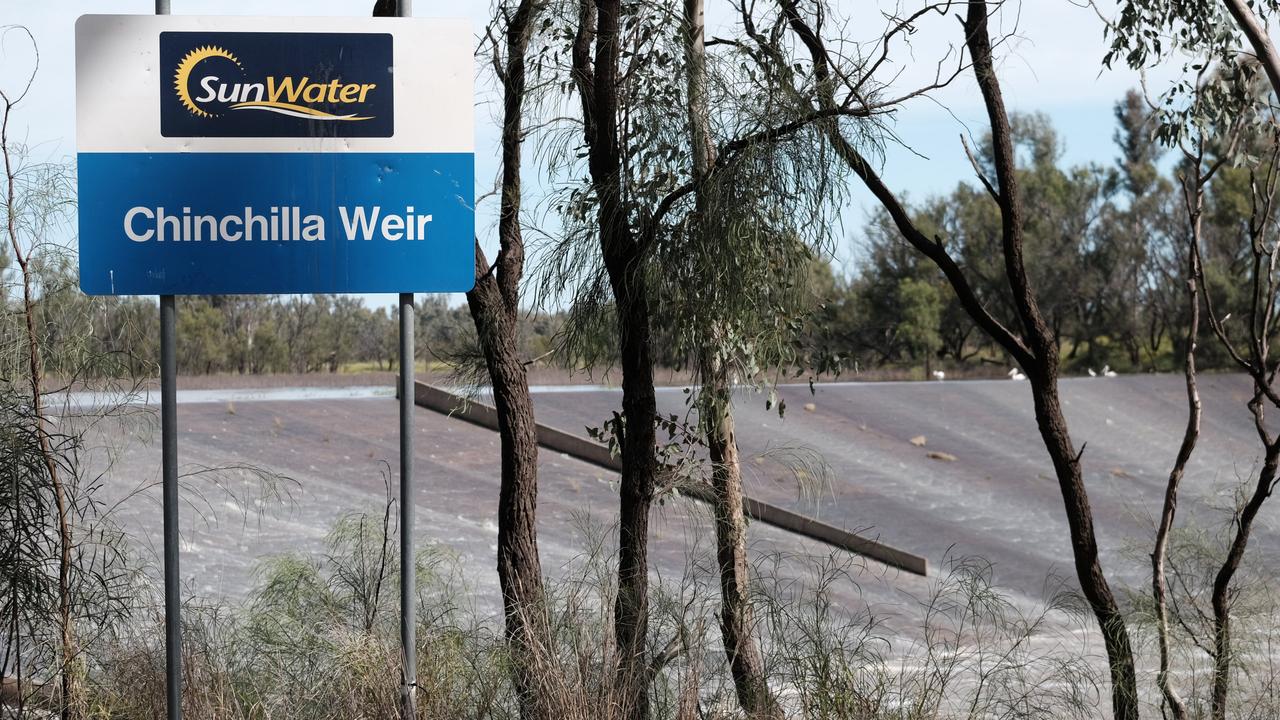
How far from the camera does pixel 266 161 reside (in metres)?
4.53

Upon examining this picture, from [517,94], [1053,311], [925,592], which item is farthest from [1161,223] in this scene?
[517,94]

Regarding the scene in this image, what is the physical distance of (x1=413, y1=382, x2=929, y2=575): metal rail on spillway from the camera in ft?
41.1

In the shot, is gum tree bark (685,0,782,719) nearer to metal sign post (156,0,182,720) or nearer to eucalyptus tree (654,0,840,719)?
eucalyptus tree (654,0,840,719)

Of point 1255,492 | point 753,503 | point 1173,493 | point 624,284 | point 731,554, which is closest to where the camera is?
point 624,284

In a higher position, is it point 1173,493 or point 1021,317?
point 1021,317

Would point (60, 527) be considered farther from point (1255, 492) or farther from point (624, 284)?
point (1255, 492)

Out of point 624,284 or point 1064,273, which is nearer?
point 624,284

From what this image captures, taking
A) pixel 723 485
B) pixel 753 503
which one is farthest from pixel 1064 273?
pixel 723 485

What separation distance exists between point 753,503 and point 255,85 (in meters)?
8.83

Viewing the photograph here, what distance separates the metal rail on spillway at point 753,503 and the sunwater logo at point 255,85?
6419mm

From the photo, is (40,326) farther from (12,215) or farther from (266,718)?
(266,718)

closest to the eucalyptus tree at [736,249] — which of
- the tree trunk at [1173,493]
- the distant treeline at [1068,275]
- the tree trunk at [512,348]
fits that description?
the tree trunk at [512,348]

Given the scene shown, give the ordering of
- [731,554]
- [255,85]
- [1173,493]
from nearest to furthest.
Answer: [255,85] → [731,554] → [1173,493]

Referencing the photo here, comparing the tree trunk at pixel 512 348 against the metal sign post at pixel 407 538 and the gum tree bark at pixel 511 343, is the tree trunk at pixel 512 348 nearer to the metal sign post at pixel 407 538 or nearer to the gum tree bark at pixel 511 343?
the gum tree bark at pixel 511 343
